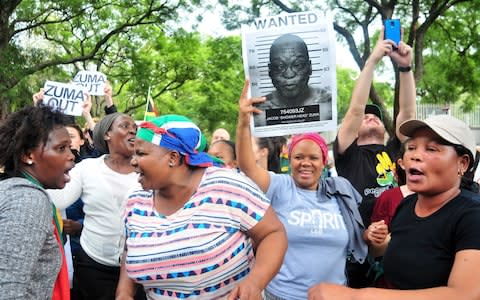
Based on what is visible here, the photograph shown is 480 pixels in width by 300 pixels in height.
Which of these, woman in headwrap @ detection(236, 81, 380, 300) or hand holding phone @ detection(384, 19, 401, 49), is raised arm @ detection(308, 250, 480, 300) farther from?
hand holding phone @ detection(384, 19, 401, 49)

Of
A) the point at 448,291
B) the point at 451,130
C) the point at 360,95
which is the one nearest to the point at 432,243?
the point at 448,291

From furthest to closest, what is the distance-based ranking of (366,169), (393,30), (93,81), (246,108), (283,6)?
(283,6) < (93,81) < (366,169) < (393,30) < (246,108)

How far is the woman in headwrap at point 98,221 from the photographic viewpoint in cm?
374

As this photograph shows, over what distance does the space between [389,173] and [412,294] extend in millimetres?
2148

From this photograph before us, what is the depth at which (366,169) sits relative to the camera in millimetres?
3889

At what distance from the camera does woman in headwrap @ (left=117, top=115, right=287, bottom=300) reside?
2.27 m

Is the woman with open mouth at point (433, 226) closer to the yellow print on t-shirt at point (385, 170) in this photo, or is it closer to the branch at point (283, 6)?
the yellow print on t-shirt at point (385, 170)

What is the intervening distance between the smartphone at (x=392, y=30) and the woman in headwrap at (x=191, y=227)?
1661mm

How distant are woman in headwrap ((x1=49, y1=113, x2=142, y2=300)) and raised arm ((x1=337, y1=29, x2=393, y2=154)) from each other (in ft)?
5.23

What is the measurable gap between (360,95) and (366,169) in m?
0.62

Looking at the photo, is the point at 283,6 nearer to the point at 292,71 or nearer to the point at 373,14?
the point at 373,14

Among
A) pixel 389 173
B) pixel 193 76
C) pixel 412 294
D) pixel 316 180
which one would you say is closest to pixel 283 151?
pixel 389 173

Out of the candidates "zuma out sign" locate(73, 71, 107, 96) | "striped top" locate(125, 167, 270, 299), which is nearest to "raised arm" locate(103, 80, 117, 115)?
"zuma out sign" locate(73, 71, 107, 96)

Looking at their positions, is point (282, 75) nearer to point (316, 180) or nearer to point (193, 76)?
point (316, 180)
